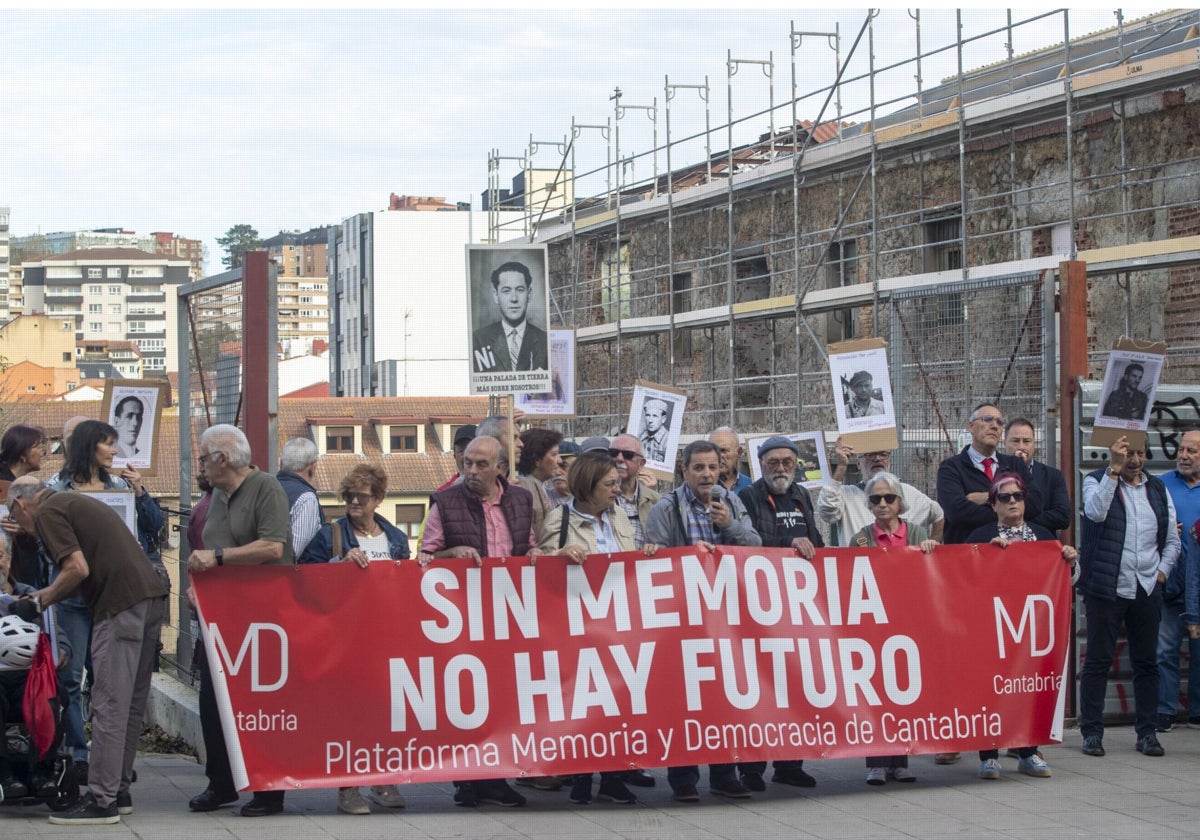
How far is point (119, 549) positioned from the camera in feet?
25.0

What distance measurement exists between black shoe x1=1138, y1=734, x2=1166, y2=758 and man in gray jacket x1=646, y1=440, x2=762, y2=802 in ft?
8.80

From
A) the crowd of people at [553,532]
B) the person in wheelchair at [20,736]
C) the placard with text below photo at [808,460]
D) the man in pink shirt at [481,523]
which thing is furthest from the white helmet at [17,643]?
the placard with text below photo at [808,460]

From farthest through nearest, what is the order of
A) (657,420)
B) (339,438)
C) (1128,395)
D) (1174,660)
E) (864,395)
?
(339,438)
(657,420)
(864,395)
(1174,660)
(1128,395)

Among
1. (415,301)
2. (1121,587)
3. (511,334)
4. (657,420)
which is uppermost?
(415,301)

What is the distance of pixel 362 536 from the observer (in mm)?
8281

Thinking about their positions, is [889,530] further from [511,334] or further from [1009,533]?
[511,334]

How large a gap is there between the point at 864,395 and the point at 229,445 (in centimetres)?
511

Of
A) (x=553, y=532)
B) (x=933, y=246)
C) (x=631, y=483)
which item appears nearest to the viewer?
(x=553, y=532)

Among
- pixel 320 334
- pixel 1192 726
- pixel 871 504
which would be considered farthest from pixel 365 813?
pixel 320 334

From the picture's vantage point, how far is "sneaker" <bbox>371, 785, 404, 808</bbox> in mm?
7961

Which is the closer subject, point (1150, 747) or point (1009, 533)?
point (1009, 533)

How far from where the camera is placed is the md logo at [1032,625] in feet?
28.4

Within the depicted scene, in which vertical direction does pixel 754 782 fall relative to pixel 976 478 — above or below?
below

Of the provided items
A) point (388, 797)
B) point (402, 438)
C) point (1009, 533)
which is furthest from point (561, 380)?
point (402, 438)
